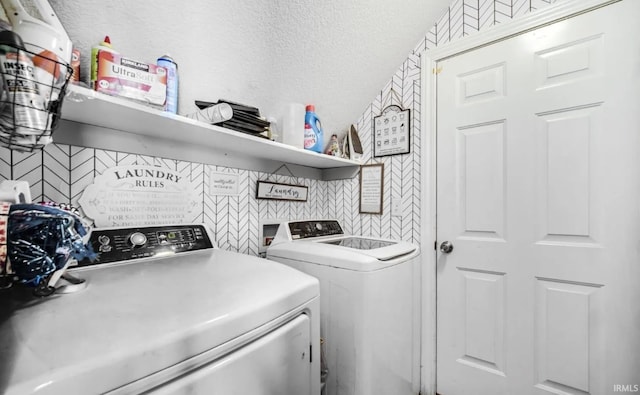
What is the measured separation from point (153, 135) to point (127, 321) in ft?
3.30

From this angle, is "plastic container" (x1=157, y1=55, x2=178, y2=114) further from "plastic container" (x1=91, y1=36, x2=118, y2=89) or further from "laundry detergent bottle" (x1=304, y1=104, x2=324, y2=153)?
"laundry detergent bottle" (x1=304, y1=104, x2=324, y2=153)

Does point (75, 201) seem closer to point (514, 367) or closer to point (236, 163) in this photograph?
point (236, 163)

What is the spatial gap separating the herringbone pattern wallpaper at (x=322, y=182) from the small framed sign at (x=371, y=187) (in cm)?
4

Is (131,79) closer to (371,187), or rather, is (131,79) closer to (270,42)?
(270,42)

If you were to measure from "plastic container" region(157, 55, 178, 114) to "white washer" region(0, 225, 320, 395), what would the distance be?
1.84ft

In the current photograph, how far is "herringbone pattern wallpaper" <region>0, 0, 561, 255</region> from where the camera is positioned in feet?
3.51

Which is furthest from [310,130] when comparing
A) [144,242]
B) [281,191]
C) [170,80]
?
[144,242]

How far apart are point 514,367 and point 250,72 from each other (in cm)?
214

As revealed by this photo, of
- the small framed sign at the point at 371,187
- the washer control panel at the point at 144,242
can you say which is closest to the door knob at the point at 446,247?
the small framed sign at the point at 371,187

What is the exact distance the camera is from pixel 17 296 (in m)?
0.66

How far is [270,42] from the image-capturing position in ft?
4.57

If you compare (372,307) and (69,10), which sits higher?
(69,10)

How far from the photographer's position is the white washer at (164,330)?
1.50ft

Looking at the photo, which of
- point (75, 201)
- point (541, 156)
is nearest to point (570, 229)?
point (541, 156)
